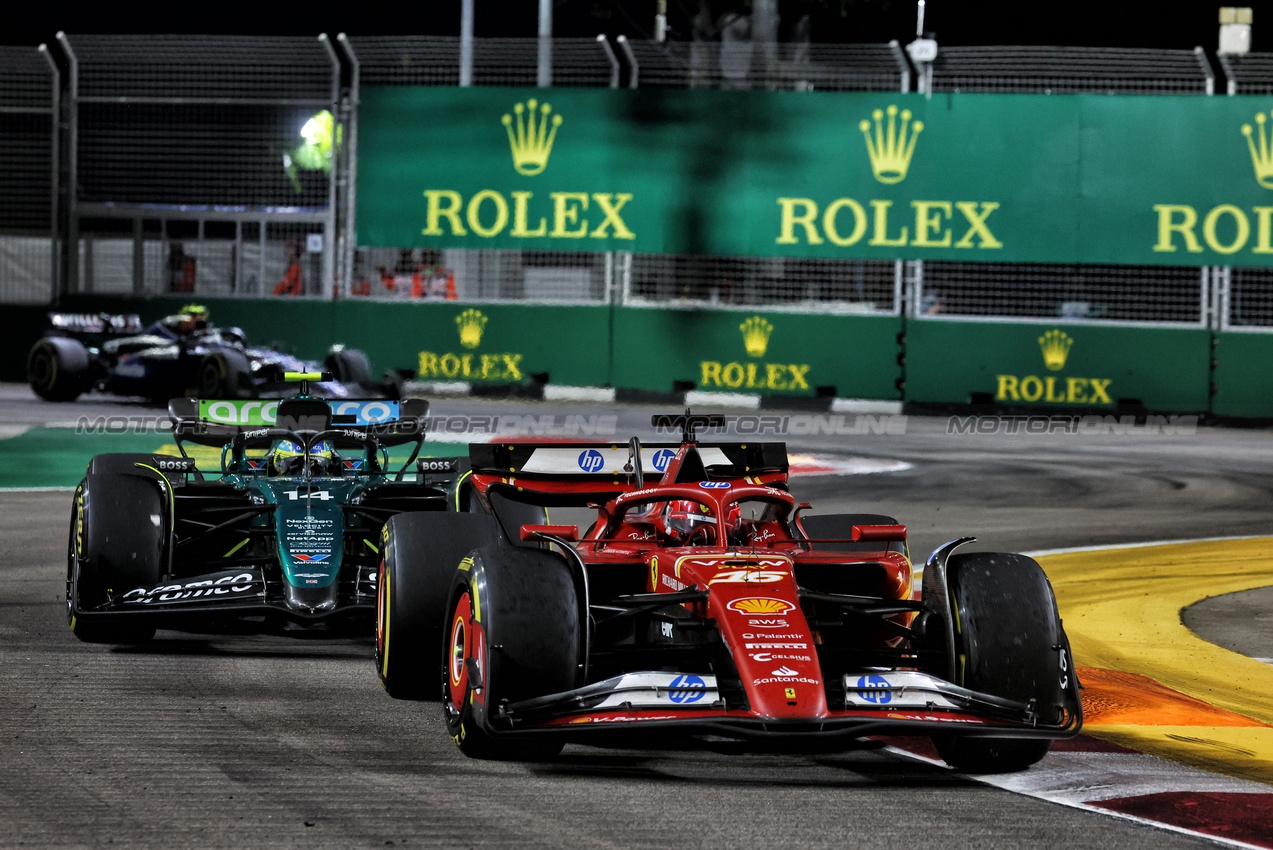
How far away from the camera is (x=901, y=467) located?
1606cm

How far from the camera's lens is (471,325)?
23953mm

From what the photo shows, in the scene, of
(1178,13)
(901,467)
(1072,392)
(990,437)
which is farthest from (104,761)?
(1178,13)

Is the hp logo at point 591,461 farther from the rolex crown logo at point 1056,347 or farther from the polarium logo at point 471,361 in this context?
the polarium logo at point 471,361

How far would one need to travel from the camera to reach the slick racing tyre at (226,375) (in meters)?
18.6

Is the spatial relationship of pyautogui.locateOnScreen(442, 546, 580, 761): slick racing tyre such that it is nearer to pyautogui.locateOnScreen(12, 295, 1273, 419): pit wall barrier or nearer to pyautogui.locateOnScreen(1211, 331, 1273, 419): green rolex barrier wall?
pyautogui.locateOnScreen(12, 295, 1273, 419): pit wall barrier

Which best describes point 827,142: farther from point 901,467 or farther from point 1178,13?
point 1178,13

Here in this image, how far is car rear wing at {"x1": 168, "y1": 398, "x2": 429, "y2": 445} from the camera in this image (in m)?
9.47

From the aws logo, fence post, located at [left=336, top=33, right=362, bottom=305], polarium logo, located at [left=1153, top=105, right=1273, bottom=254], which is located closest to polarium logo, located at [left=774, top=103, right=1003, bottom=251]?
the aws logo

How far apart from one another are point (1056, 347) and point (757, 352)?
12.4 feet

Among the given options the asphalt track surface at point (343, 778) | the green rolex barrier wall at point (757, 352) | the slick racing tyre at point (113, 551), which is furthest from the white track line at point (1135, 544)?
the green rolex barrier wall at point (757, 352)

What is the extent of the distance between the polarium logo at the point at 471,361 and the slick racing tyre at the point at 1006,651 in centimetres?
1834

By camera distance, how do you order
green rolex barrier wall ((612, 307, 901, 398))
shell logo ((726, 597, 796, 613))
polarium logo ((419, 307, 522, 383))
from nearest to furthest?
shell logo ((726, 597, 796, 613))
green rolex barrier wall ((612, 307, 901, 398))
polarium logo ((419, 307, 522, 383))

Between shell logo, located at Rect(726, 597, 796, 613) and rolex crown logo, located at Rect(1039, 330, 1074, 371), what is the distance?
17409 mm

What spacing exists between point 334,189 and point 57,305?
14.9 ft
